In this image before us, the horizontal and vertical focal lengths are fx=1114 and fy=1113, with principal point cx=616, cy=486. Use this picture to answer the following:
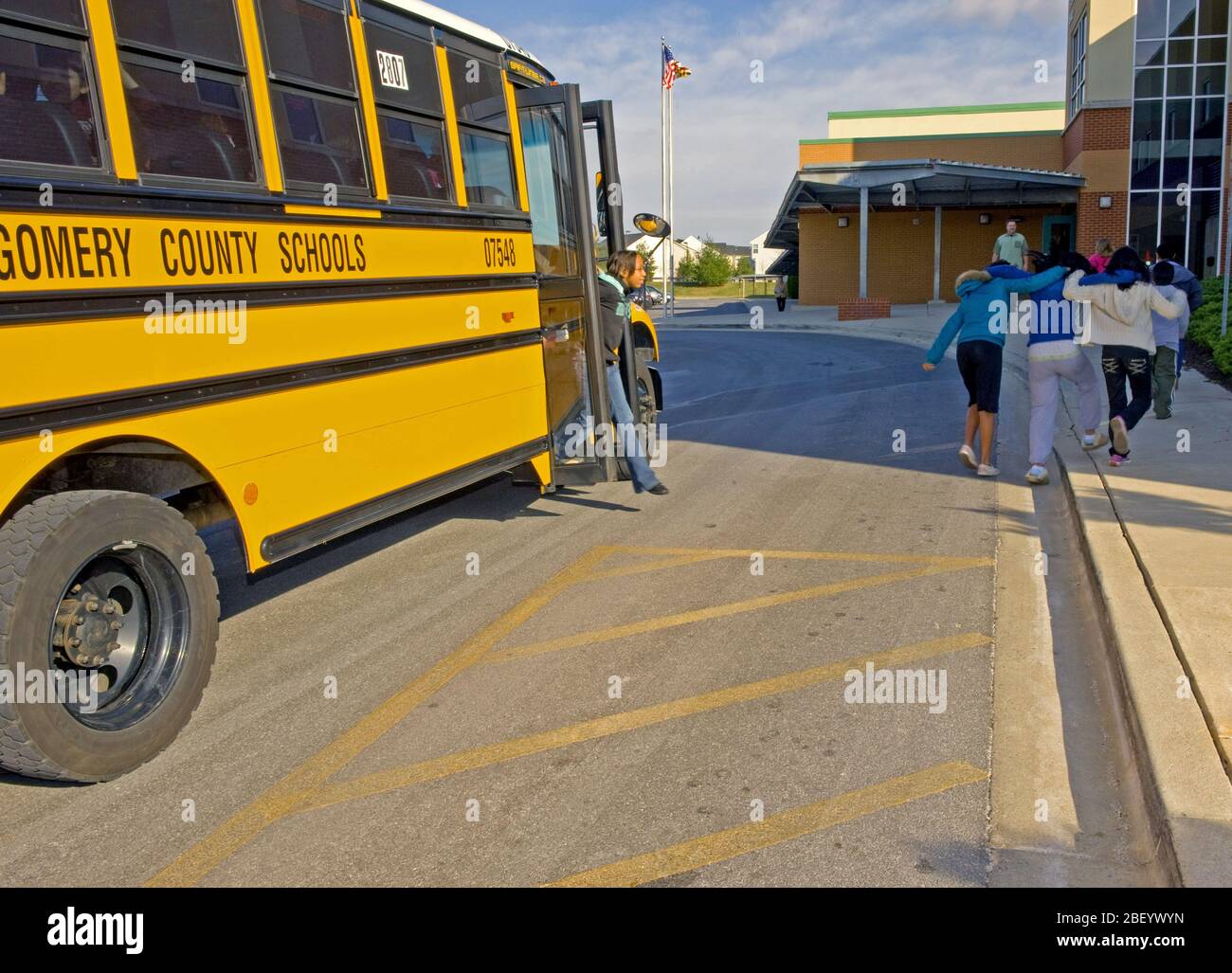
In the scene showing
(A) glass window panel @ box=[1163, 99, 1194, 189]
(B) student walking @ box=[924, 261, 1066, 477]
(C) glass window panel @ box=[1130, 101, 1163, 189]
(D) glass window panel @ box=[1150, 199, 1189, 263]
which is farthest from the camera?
(D) glass window panel @ box=[1150, 199, 1189, 263]

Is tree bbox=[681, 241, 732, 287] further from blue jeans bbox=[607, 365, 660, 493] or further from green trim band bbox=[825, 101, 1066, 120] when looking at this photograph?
blue jeans bbox=[607, 365, 660, 493]

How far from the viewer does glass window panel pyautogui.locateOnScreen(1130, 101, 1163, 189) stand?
31.1 metres

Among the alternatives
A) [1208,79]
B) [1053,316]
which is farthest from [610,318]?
[1208,79]

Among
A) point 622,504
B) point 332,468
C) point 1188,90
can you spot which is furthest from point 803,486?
point 1188,90

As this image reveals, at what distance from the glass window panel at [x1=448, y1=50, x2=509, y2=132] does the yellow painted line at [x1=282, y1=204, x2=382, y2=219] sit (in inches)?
47.9

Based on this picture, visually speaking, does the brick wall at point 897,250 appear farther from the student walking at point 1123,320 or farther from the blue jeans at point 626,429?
the blue jeans at point 626,429

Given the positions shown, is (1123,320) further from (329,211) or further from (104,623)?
(104,623)

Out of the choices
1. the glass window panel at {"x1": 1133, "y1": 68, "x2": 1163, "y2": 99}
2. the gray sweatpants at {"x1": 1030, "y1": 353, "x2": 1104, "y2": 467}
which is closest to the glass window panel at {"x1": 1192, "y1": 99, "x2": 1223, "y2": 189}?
the glass window panel at {"x1": 1133, "y1": 68, "x2": 1163, "y2": 99}

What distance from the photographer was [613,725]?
454cm

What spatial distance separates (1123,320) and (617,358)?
409 cm

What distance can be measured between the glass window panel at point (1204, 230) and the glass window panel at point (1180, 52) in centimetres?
362

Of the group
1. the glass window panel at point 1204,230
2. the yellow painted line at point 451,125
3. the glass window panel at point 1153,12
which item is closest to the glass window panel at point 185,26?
the yellow painted line at point 451,125
